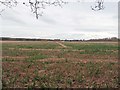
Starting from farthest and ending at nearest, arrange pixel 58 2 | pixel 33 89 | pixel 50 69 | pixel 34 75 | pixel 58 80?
pixel 50 69
pixel 34 75
pixel 58 80
pixel 33 89
pixel 58 2

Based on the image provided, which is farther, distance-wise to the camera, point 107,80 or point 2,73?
point 2,73

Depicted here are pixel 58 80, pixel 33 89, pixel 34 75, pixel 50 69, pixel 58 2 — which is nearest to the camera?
pixel 58 2

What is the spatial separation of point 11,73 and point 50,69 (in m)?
2.47

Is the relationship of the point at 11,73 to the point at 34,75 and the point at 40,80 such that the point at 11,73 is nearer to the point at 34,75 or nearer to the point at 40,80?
the point at 34,75

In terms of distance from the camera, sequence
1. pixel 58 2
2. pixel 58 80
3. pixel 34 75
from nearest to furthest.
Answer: pixel 58 2 < pixel 58 80 < pixel 34 75

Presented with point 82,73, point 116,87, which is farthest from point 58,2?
point 82,73

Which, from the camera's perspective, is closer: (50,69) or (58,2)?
(58,2)

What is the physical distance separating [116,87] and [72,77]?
2.51 meters

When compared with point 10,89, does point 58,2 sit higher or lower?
higher

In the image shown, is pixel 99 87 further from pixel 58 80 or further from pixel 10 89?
pixel 10 89

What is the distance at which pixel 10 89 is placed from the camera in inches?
488

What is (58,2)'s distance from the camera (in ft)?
Result: 30.2

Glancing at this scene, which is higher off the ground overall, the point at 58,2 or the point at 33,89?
the point at 58,2

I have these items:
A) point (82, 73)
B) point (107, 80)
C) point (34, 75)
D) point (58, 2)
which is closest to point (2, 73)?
point (34, 75)
